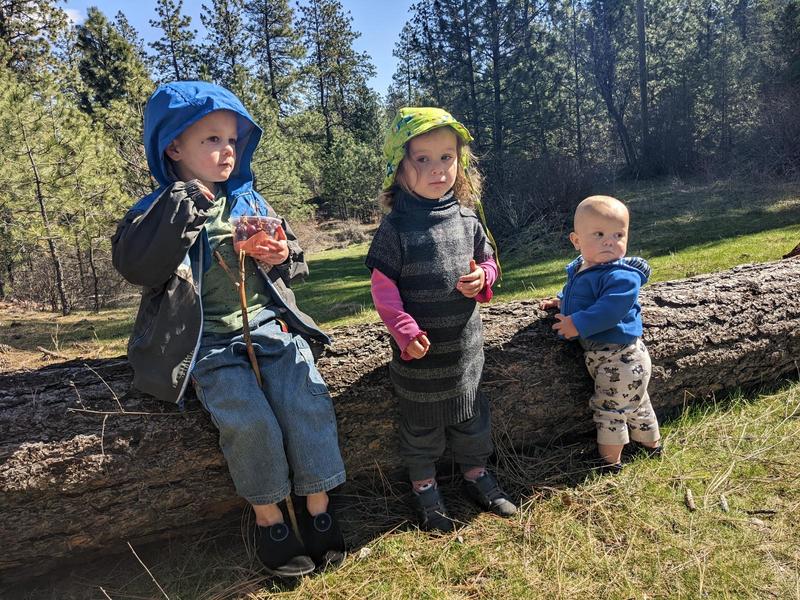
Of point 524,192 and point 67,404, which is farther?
point 524,192

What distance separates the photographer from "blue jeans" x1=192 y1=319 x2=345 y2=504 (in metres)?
2.01

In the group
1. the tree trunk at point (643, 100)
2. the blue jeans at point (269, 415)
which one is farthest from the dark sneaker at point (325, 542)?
the tree trunk at point (643, 100)

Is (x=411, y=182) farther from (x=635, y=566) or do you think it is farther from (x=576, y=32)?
(x=576, y=32)

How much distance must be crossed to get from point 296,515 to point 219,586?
1.30ft

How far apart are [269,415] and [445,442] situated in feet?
2.87

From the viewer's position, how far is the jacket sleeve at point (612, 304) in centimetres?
233

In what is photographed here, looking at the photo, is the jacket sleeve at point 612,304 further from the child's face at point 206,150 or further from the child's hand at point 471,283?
the child's face at point 206,150

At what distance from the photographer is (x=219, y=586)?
6.88 feet

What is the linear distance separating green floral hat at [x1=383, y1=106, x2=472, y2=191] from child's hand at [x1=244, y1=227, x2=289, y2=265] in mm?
531

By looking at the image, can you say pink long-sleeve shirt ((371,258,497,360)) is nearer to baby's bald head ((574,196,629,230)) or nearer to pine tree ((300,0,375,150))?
baby's bald head ((574,196,629,230))

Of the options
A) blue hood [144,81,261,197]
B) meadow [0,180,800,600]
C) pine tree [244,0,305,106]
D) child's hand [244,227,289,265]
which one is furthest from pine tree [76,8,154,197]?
meadow [0,180,800,600]

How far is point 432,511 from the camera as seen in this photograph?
2.34 m

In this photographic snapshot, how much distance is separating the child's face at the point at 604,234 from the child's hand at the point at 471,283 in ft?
2.00

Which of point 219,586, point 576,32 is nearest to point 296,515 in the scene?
point 219,586
